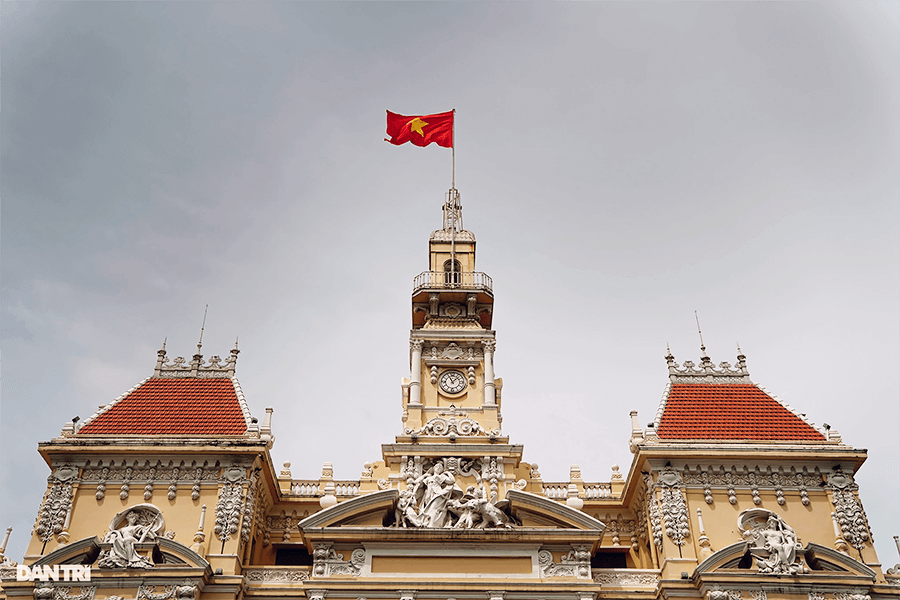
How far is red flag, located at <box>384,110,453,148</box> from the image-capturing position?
37531 millimetres

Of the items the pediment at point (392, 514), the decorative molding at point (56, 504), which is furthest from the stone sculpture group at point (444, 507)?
the decorative molding at point (56, 504)

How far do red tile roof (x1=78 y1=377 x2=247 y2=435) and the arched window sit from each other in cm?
1024

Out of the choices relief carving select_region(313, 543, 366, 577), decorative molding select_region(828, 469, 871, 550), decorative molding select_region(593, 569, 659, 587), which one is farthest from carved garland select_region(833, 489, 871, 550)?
relief carving select_region(313, 543, 366, 577)

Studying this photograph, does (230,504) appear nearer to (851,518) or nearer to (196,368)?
(196,368)

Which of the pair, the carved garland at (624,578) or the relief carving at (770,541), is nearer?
the relief carving at (770,541)

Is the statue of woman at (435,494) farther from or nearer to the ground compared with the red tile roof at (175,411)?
nearer to the ground

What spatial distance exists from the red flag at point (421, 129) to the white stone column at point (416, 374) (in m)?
9.21

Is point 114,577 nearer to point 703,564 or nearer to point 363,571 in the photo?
point 363,571

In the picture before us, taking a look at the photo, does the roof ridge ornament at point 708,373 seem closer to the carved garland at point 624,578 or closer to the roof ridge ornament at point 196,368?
the carved garland at point 624,578

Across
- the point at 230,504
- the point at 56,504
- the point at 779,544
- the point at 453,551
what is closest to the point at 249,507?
the point at 230,504

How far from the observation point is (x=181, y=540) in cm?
2600

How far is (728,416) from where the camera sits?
2955 cm

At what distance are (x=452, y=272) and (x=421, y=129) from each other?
6464 millimetres

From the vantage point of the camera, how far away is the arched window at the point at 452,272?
36616 mm
